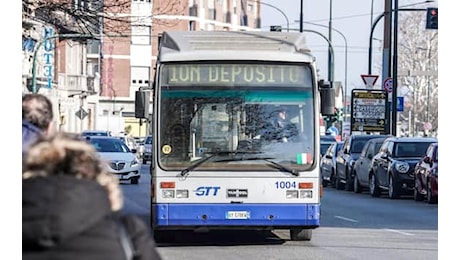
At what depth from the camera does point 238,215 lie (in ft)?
45.9

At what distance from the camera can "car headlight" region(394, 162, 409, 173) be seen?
26.5 meters

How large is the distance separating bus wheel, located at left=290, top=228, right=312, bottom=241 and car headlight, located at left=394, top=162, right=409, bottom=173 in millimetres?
11507

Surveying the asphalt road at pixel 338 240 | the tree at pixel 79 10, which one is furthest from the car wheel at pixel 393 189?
the tree at pixel 79 10

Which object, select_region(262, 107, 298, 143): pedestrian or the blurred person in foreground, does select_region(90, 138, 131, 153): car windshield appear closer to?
select_region(262, 107, 298, 143): pedestrian

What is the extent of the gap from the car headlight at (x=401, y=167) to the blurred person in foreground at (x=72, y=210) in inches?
912

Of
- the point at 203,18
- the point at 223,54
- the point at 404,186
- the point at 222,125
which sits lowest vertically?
the point at 404,186

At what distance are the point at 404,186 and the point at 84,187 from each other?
2381 centimetres

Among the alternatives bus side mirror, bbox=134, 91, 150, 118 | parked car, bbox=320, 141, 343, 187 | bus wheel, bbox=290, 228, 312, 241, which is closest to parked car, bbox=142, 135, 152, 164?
parked car, bbox=320, 141, 343, 187

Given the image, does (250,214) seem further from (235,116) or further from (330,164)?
(330,164)

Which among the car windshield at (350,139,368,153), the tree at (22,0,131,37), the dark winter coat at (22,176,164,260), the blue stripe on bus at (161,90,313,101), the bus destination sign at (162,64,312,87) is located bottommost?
the car windshield at (350,139,368,153)

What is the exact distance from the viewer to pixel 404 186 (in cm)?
2683

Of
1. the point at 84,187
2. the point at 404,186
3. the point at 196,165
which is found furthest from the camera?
the point at 404,186

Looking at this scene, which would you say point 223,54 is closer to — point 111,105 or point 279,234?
point 279,234
